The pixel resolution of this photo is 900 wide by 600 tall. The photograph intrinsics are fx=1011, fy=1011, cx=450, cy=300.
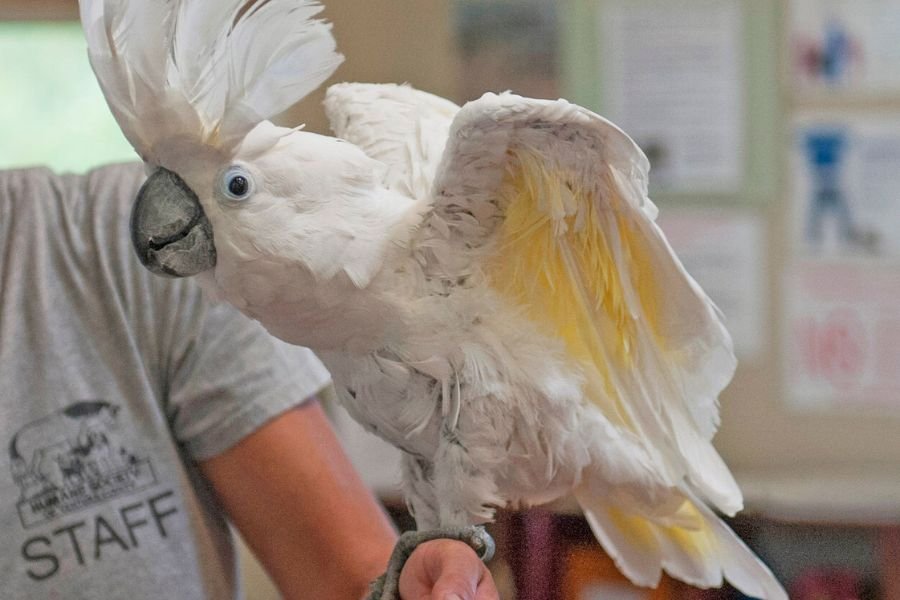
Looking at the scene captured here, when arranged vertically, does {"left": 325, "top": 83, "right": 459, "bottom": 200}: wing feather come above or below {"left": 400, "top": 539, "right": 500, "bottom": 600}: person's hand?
above

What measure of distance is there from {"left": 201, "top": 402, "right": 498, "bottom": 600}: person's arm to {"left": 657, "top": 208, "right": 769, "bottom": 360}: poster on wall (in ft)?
3.33

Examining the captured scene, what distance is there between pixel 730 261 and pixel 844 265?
19 cm

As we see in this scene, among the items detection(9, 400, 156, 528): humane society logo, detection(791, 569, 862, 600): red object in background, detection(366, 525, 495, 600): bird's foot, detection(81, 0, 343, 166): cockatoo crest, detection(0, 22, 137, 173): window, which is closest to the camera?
detection(81, 0, 343, 166): cockatoo crest

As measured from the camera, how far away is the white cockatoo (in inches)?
24.1

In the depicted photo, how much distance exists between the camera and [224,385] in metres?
0.89

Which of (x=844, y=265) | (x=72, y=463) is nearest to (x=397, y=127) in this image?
(x=72, y=463)

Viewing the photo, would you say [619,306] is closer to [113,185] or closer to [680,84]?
[113,185]

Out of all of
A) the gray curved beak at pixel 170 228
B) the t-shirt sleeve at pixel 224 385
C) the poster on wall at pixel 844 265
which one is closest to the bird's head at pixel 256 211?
the gray curved beak at pixel 170 228

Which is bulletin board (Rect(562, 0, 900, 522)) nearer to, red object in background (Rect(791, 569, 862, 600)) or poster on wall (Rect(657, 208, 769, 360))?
poster on wall (Rect(657, 208, 769, 360))

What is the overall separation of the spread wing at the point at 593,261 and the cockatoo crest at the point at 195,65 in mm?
116

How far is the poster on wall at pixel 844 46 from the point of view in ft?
5.56

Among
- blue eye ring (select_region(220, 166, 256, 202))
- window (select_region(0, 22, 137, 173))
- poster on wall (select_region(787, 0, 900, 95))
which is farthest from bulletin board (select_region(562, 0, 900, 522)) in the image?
blue eye ring (select_region(220, 166, 256, 202))

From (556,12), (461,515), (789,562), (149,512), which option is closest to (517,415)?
(461,515)

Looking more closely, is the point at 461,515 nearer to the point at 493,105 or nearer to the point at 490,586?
the point at 490,586
